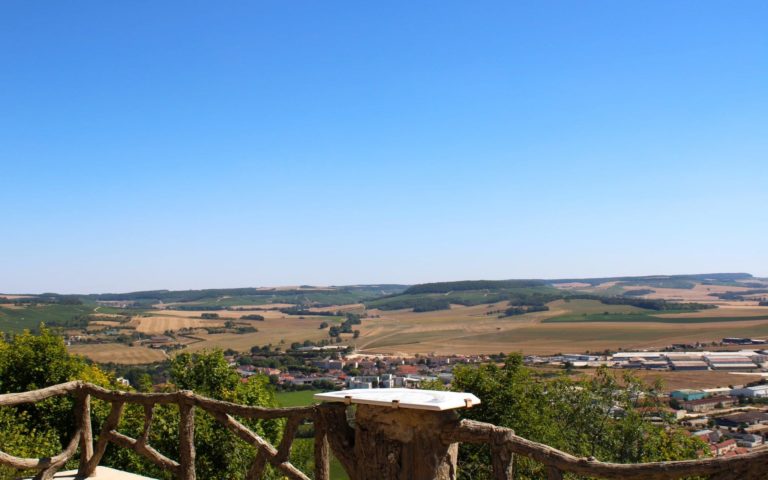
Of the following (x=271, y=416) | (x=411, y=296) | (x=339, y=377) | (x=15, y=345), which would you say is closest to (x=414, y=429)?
(x=271, y=416)

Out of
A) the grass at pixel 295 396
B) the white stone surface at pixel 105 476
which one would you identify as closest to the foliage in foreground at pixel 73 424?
the white stone surface at pixel 105 476

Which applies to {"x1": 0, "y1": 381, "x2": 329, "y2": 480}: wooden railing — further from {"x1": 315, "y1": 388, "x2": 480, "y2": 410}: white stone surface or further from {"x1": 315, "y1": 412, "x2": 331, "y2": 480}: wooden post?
{"x1": 315, "y1": 388, "x2": 480, "y2": 410}: white stone surface

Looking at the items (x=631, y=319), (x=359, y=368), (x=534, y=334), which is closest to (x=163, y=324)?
(x=359, y=368)

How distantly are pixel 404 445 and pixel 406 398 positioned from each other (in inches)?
11.6

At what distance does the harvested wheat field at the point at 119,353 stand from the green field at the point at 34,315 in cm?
708

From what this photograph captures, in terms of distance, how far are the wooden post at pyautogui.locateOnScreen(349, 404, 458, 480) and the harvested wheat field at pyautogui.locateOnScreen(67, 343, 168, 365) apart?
203 ft

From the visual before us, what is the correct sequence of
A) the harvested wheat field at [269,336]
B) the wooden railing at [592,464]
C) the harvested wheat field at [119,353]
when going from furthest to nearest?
the harvested wheat field at [269,336], the harvested wheat field at [119,353], the wooden railing at [592,464]

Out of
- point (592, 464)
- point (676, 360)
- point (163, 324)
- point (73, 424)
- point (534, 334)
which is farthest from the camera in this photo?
point (163, 324)

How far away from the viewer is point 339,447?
4195 millimetres

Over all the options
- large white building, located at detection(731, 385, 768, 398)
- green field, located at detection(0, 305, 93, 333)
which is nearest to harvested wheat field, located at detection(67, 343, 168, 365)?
green field, located at detection(0, 305, 93, 333)

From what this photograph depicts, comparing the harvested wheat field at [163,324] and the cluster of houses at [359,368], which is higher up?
the harvested wheat field at [163,324]

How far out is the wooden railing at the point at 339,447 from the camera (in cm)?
304

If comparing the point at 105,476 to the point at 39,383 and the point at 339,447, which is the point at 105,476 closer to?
the point at 339,447

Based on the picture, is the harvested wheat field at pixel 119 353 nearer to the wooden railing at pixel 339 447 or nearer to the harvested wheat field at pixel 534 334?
the harvested wheat field at pixel 534 334
